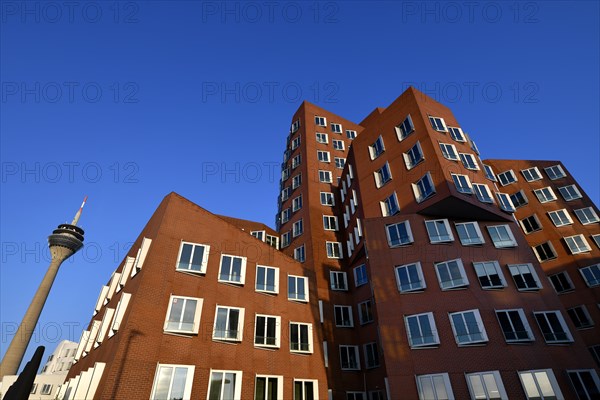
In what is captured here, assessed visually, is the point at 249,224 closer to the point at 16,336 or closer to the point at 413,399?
the point at 413,399

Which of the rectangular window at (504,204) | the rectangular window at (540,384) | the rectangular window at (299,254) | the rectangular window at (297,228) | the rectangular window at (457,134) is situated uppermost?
the rectangular window at (457,134)

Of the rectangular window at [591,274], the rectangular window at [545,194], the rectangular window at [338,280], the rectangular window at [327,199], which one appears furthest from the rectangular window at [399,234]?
the rectangular window at [545,194]

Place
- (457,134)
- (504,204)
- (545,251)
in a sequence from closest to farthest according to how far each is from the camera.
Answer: (504,204) → (457,134) → (545,251)

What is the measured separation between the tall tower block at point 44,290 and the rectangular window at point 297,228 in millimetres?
58485

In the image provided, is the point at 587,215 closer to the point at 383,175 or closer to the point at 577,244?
the point at 577,244

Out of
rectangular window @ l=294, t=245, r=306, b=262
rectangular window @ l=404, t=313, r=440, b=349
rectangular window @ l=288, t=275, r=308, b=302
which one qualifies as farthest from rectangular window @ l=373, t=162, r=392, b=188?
rectangular window @ l=404, t=313, r=440, b=349

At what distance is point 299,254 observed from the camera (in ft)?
142

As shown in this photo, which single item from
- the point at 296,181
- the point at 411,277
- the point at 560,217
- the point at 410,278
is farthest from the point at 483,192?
the point at 296,181

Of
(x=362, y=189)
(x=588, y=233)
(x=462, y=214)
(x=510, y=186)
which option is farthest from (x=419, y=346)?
(x=510, y=186)

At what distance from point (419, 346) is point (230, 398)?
1361cm

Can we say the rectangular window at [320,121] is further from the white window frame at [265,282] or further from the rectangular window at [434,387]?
the rectangular window at [434,387]

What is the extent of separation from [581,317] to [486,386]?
74.3ft

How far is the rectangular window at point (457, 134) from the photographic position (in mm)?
35594

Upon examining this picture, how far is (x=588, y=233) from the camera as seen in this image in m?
42.1
